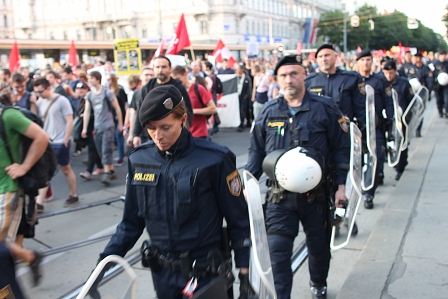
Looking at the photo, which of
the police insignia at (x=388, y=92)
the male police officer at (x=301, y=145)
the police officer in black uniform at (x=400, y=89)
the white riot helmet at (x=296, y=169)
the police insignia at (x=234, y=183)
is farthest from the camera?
the police officer in black uniform at (x=400, y=89)

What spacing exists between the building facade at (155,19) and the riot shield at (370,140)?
84.2 metres

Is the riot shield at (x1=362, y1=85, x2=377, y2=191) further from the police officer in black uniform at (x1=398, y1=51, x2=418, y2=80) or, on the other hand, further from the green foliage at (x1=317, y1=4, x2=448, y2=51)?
the green foliage at (x1=317, y1=4, x2=448, y2=51)

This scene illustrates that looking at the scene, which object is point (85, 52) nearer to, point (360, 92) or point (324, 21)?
point (360, 92)

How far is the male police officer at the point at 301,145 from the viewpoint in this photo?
346 centimetres

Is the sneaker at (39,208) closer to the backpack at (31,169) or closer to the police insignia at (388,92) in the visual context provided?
the backpack at (31,169)

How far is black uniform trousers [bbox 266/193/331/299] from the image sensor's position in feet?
11.0

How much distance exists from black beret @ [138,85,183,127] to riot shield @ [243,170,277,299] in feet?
1.59

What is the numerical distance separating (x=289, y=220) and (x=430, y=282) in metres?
1.36

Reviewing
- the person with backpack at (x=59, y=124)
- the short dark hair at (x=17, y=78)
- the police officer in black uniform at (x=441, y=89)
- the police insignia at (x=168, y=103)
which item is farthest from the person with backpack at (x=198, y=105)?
the police officer in black uniform at (x=441, y=89)

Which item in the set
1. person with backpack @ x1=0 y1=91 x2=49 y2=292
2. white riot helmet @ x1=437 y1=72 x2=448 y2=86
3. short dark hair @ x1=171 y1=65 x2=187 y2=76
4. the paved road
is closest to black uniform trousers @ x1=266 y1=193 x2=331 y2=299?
the paved road

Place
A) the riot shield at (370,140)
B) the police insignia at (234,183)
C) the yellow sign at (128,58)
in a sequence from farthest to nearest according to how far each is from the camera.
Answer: the yellow sign at (128,58), the riot shield at (370,140), the police insignia at (234,183)

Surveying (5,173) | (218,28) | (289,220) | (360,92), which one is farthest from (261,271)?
(218,28)

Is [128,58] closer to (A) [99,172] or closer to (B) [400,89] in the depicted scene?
(A) [99,172]

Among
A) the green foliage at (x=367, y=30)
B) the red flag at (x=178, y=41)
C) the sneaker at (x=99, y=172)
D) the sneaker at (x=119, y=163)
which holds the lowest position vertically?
the sneaker at (x=119, y=163)
